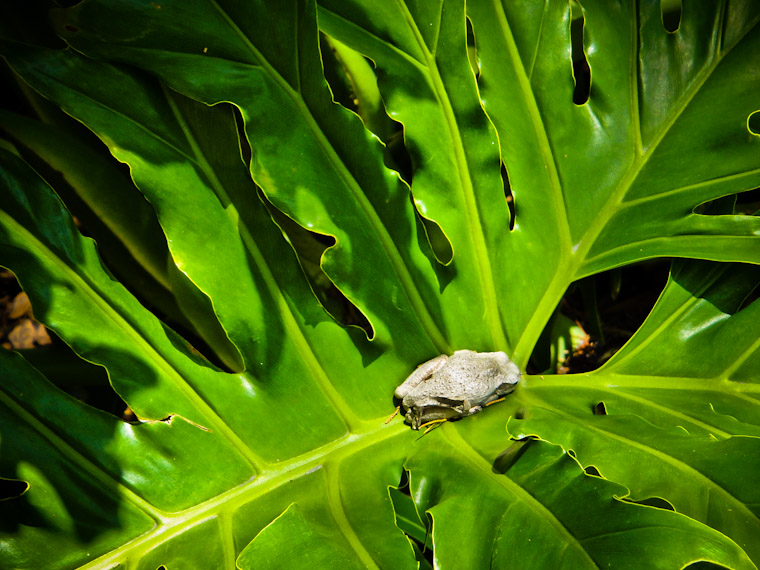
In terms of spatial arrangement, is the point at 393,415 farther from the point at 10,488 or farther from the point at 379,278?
the point at 10,488

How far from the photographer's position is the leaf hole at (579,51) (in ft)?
3.24

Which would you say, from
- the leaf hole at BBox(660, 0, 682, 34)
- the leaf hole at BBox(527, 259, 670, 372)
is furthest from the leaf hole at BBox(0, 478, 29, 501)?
the leaf hole at BBox(660, 0, 682, 34)

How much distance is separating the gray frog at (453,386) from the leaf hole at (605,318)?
355 millimetres

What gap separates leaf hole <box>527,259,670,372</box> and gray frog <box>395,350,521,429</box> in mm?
355

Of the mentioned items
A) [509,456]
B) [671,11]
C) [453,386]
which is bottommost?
[509,456]

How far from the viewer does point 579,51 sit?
3.48 feet

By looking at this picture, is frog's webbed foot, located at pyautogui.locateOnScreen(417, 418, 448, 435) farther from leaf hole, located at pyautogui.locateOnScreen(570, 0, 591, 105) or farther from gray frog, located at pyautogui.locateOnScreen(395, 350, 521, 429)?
leaf hole, located at pyautogui.locateOnScreen(570, 0, 591, 105)

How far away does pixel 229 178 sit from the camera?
2.64 ft

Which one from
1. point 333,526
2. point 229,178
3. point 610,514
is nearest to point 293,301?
point 229,178

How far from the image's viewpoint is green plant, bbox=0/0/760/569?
0.72 meters

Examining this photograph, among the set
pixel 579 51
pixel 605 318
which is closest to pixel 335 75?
pixel 579 51

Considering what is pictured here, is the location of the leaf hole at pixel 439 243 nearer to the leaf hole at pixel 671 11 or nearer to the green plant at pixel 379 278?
the green plant at pixel 379 278

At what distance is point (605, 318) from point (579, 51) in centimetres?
59

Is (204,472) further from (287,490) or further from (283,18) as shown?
(283,18)
